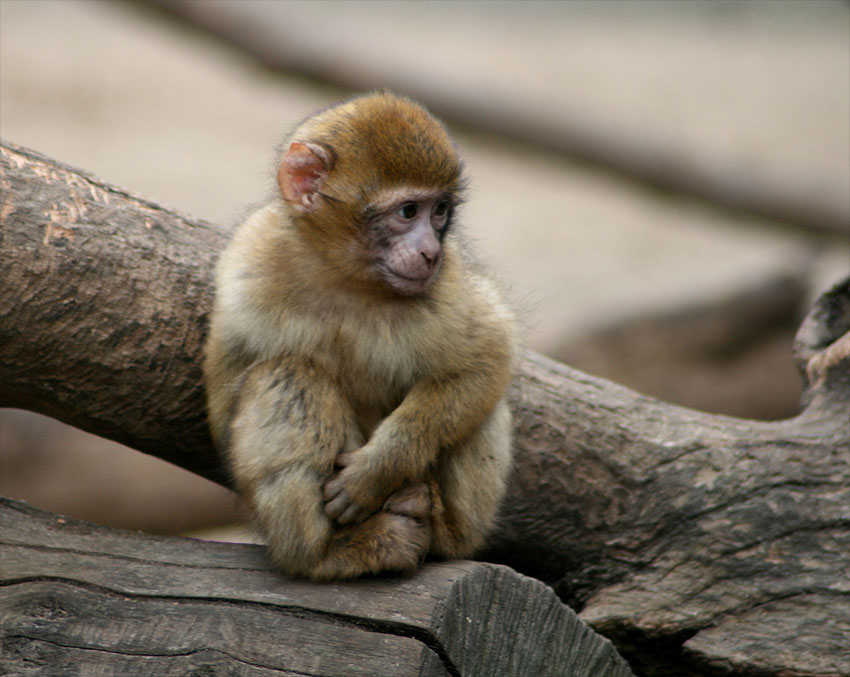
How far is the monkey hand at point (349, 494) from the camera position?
374 cm

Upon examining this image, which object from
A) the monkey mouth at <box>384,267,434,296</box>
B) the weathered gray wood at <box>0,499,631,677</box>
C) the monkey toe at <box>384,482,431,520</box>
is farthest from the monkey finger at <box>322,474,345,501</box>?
the monkey mouth at <box>384,267,434,296</box>

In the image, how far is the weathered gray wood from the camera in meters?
3.29

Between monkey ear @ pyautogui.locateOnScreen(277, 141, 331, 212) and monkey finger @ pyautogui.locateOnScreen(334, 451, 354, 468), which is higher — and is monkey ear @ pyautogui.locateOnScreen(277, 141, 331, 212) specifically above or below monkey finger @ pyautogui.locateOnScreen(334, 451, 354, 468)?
above

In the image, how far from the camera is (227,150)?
632 inches

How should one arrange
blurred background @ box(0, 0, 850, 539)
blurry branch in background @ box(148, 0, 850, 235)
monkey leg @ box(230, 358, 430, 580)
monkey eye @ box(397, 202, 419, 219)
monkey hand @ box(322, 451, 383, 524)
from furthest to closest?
blurry branch in background @ box(148, 0, 850, 235) → blurred background @ box(0, 0, 850, 539) → monkey eye @ box(397, 202, 419, 219) → monkey hand @ box(322, 451, 383, 524) → monkey leg @ box(230, 358, 430, 580)

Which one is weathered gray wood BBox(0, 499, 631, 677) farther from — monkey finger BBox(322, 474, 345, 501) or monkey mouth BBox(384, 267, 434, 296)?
monkey mouth BBox(384, 267, 434, 296)

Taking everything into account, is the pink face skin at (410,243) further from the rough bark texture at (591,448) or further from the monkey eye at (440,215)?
the rough bark texture at (591,448)

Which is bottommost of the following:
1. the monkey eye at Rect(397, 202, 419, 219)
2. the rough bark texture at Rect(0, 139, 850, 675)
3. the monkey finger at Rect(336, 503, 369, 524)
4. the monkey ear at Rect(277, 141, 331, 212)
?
the monkey finger at Rect(336, 503, 369, 524)

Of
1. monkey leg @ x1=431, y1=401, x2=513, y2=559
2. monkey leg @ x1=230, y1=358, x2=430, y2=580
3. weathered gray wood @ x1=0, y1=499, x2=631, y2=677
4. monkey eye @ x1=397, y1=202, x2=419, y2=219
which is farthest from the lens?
monkey leg @ x1=431, y1=401, x2=513, y2=559

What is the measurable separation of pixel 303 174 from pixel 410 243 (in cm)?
50

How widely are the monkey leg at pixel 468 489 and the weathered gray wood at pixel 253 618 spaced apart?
0.31 metres

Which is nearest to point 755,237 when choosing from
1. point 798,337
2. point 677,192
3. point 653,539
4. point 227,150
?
point 677,192

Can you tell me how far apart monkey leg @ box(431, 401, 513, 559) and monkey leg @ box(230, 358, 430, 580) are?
14 centimetres

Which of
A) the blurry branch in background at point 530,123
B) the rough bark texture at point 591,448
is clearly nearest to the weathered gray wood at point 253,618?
the rough bark texture at point 591,448
